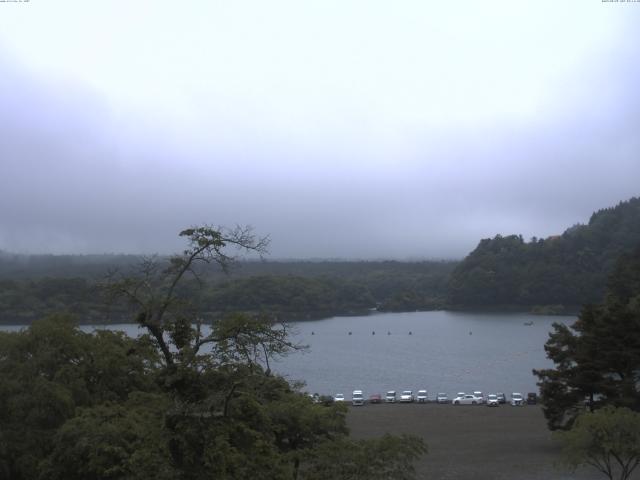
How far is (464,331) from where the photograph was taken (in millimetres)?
88188

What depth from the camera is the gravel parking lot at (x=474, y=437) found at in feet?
67.8

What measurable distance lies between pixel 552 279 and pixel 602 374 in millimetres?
95992

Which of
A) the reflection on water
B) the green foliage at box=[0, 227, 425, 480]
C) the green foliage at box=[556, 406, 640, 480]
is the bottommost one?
the reflection on water

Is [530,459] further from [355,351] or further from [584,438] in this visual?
[355,351]

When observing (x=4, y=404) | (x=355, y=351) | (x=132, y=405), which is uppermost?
(x=132, y=405)

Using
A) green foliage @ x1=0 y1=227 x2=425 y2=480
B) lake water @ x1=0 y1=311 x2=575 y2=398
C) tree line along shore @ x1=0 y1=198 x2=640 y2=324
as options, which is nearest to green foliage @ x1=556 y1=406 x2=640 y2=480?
green foliage @ x1=0 y1=227 x2=425 y2=480

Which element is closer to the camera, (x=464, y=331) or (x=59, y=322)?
(x=59, y=322)

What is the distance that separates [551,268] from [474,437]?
309 ft

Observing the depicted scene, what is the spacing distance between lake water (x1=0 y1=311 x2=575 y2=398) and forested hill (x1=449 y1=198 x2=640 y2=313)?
10267mm

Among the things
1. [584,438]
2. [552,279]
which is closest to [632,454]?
[584,438]

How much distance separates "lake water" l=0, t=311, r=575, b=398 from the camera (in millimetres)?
49719

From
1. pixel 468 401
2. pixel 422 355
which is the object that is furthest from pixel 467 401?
pixel 422 355

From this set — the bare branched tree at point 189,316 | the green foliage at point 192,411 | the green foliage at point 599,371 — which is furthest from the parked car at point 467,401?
the bare branched tree at point 189,316

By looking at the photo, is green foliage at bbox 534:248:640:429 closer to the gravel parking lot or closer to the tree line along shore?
the gravel parking lot
